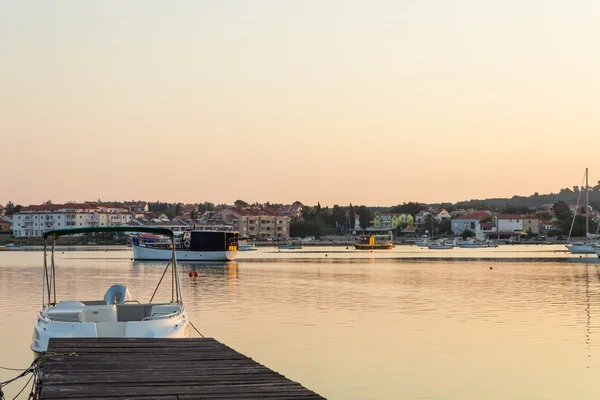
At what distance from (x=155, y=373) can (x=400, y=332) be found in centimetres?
1863

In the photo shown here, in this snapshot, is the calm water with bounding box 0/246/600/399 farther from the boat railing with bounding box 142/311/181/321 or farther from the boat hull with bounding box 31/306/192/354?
the boat railing with bounding box 142/311/181/321

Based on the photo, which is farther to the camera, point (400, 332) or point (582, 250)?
point (582, 250)

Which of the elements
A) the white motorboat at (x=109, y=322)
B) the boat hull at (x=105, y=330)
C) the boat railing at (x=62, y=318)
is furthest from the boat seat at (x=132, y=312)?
the boat hull at (x=105, y=330)

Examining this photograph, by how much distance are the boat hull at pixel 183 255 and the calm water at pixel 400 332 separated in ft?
176

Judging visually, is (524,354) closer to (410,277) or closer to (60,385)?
(60,385)

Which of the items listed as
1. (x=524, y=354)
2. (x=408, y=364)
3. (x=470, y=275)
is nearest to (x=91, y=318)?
(x=408, y=364)

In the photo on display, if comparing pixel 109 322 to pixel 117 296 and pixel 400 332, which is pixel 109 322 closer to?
pixel 117 296

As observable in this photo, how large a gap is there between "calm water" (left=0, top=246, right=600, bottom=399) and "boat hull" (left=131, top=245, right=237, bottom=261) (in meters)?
Result: 53.7

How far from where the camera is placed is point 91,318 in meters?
25.6

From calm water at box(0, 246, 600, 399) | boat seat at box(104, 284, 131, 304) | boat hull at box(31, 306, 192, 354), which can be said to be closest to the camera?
boat hull at box(31, 306, 192, 354)

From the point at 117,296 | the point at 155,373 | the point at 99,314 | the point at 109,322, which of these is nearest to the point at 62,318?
the point at 99,314

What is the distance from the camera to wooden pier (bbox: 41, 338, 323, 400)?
14305mm

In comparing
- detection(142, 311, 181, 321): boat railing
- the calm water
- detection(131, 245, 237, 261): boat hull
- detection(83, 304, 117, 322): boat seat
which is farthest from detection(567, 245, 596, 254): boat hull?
detection(83, 304, 117, 322): boat seat

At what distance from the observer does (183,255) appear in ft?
400
